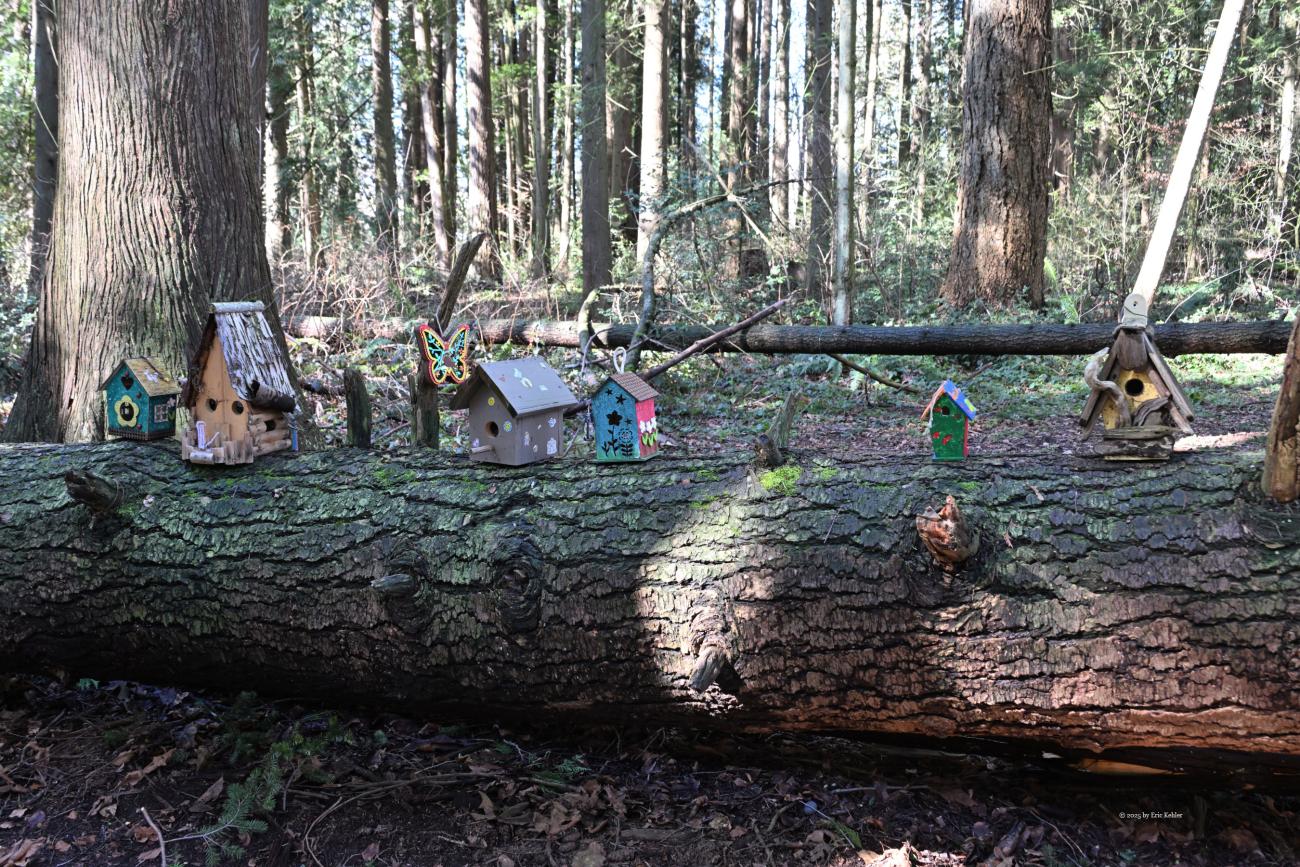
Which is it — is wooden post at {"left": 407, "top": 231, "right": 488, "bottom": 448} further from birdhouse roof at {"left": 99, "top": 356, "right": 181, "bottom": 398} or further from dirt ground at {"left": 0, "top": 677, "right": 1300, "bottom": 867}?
dirt ground at {"left": 0, "top": 677, "right": 1300, "bottom": 867}

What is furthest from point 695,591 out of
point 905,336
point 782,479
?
point 905,336

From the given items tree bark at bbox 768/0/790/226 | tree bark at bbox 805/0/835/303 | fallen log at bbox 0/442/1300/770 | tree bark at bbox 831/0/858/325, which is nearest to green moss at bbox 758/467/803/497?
fallen log at bbox 0/442/1300/770

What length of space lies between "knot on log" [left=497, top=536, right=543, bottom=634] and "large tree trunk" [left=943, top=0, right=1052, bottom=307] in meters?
9.47

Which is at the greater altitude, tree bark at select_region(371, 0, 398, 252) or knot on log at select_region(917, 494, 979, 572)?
tree bark at select_region(371, 0, 398, 252)

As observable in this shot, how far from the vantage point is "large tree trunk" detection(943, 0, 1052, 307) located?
423 inches

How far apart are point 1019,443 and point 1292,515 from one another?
15.2 ft

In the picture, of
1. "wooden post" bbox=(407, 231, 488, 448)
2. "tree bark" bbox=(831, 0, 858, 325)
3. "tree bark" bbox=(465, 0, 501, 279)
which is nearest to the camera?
"wooden post" bbox=(407, 231, 488, 448)

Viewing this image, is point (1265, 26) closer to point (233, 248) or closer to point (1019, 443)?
point (1019, 443)

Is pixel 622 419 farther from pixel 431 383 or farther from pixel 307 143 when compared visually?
pixel 307 143

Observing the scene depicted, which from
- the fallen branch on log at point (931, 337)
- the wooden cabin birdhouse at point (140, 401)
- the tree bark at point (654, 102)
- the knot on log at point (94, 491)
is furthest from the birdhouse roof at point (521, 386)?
the tree bark at point (654, 102)

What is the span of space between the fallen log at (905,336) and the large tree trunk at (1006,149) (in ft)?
8.82

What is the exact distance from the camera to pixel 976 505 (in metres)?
2.80

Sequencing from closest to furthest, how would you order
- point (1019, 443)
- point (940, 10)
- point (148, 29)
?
1. point (148, 29)
2. point (1019, 443)
3. point (940, 10)

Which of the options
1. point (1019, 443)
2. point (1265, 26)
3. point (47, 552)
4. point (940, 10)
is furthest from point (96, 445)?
point (940, 10)
